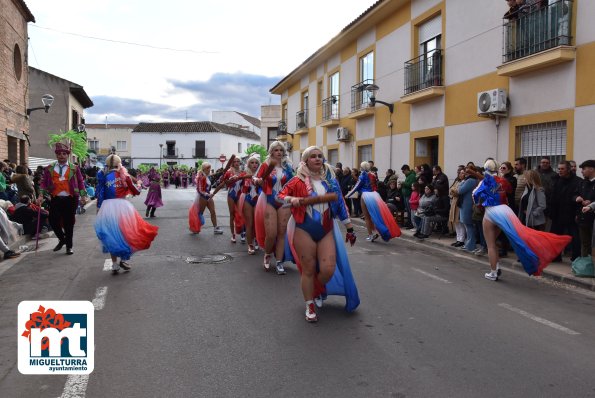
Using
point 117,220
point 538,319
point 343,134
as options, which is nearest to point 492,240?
point 538,319

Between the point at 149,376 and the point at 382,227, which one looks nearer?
the point at 149,376

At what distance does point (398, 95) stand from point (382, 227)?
785 cm

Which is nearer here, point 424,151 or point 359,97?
point 424,151

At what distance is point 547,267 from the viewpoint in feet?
27.1

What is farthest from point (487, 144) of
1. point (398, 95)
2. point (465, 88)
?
point (398, 95)

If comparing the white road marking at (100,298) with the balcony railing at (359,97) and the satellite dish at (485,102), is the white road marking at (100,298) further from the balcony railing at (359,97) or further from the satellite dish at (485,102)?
the balcony railing at (359,97)

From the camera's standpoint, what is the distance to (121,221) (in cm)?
751

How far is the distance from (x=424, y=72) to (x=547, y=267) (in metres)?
8.69

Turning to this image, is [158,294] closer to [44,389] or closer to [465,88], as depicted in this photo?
[44,389]

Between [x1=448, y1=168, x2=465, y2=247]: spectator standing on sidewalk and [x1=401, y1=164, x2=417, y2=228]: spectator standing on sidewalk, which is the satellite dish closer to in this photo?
[x1=448, y1=168, x2=465, y2=247]: spectator standing on sidewalk

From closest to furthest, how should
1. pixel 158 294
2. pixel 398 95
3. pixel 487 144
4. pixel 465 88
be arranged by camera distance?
pixel 158 294 → pixel 487 144 → pixel 465 88 → pixel 398 95

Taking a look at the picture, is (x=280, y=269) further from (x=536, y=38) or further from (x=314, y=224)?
(x=536, y=38)

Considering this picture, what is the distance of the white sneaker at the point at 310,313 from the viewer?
5154mm

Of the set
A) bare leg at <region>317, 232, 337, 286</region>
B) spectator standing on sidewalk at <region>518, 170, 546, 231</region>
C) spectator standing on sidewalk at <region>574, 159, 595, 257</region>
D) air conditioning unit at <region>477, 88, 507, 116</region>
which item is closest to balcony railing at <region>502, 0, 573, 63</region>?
air conditioning unit at <region>477, 88, 507, 116</region>
